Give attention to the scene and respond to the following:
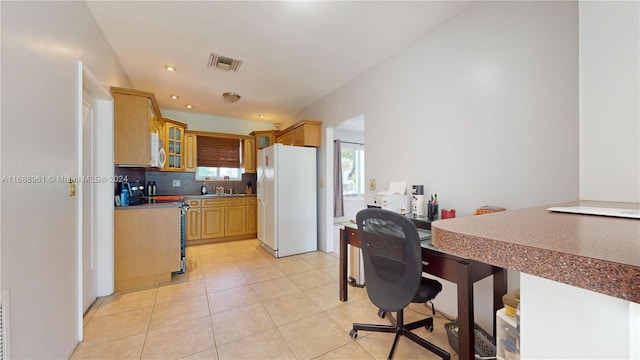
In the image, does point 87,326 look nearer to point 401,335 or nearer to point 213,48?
point 401,335

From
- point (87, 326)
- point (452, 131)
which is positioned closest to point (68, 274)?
point (87, 326)

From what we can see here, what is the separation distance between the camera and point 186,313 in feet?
7.04

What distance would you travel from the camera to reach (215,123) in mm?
5152

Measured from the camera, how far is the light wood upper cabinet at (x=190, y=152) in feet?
14.9

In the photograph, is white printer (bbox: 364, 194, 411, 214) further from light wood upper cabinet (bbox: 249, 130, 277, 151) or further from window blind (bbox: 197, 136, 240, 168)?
window blind (bbox: 197, 136, 240, 168)

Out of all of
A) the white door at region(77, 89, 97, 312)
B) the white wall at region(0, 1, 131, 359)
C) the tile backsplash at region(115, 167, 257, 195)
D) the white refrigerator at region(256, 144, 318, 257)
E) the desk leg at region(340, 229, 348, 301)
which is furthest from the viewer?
the tile backsplash at region(115, 167, 257, 195)

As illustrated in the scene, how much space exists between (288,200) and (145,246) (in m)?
1.85

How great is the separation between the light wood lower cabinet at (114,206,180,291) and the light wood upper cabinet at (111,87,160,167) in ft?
1.85

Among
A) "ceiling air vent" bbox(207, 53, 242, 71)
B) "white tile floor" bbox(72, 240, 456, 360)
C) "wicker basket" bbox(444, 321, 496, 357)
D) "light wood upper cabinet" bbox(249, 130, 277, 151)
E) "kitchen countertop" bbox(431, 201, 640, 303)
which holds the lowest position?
"white tile floor" bbox(72, 240, 456, 360)

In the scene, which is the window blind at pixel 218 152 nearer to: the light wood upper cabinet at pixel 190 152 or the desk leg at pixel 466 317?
the light wood upper cabinet at pixel 190 152

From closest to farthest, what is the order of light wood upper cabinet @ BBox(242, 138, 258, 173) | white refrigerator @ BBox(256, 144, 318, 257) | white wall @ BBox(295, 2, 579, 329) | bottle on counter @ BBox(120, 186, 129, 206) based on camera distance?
white wall @ BBox(295, 2, 579, 329)
bottle on counter @ BBox(120, 186, 129, 206)
white refrigerator @ BBox(256, 144, 318, 257)
light wood upper cabinet @ BBox(242, 138, 258, 173)

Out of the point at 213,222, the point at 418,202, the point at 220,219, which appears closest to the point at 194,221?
the point at 213,222

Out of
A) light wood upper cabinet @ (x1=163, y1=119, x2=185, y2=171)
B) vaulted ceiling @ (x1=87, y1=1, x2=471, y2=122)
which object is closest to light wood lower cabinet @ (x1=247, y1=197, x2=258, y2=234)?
light wood upper cabinet @ (x1=163, y1=119, x2=185, y2=171)

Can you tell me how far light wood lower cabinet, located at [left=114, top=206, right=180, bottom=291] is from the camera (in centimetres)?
256
